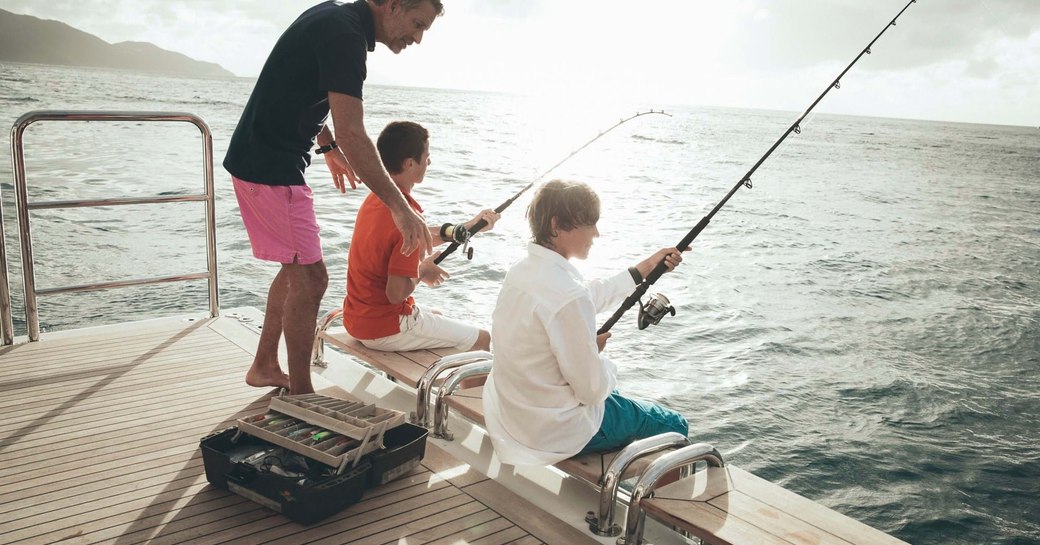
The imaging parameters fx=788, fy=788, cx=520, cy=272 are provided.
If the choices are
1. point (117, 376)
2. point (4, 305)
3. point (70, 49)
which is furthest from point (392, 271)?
point (70, 49)

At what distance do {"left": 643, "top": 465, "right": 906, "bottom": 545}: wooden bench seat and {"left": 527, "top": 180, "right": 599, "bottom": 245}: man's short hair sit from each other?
793mm

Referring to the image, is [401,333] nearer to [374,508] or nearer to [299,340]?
[299,340]

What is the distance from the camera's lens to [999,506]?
16.1 feet

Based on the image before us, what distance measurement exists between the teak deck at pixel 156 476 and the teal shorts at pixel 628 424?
0.29m

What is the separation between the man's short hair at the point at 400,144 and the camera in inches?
126

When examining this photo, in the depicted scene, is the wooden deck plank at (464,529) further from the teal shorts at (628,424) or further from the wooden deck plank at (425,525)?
the teal shorts at (628,424)

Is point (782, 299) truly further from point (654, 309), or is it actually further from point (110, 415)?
point (110, 415)

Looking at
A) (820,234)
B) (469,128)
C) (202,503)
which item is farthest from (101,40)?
(202,503)

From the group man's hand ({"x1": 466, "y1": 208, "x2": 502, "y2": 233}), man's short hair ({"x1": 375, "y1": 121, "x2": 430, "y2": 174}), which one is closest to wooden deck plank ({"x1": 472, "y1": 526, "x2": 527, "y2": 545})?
man's hand ({"x1": 466, "y1": 208, "x2": 502, "y2": 233})

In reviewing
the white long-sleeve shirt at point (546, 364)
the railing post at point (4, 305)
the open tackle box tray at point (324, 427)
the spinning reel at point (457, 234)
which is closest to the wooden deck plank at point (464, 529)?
the white long-sleeve shirt at point (546, 364)

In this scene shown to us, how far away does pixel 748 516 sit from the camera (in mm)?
2182

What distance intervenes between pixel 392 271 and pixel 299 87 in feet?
2.65

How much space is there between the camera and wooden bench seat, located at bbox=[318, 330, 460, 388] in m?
3.16

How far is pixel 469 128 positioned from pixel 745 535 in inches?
1443
